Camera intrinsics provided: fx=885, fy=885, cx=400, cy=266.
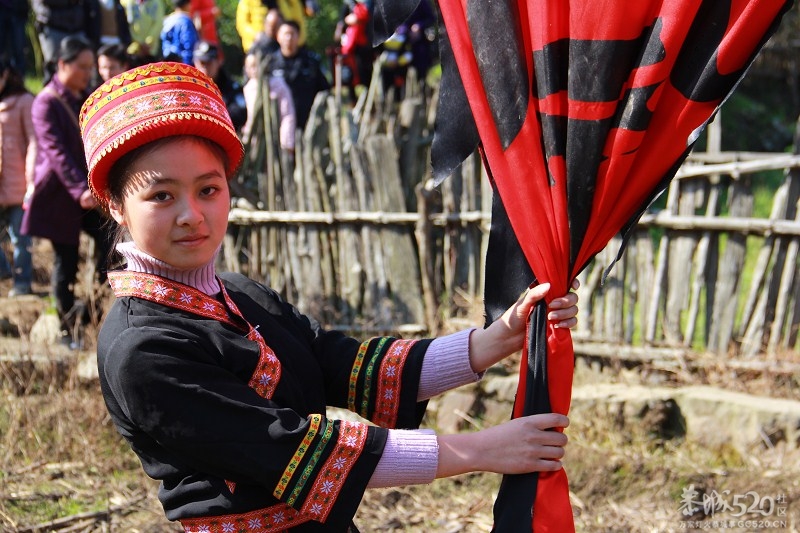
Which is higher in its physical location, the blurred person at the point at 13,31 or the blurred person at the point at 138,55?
the blurred person at the point at 13,31

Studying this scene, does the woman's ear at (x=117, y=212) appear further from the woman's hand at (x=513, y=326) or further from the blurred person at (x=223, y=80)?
the blurred person at (x=223, y=80)

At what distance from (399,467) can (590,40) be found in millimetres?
934

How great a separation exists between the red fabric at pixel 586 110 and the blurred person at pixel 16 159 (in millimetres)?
5003

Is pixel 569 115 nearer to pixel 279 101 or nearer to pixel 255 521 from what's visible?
pixel 255 521

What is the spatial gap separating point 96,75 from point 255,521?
17.5 ft

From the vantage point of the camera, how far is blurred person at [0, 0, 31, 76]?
922cm

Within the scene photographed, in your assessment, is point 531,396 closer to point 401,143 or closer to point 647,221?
point 647,221

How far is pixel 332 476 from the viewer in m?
1.73

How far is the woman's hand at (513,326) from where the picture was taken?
1.84 m

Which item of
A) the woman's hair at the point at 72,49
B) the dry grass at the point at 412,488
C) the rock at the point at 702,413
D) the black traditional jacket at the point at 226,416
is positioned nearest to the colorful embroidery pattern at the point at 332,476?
the black traditional jacket at the point at 226,416

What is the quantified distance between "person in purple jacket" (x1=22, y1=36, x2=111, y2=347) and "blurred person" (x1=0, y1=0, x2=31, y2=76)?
4.61 metres

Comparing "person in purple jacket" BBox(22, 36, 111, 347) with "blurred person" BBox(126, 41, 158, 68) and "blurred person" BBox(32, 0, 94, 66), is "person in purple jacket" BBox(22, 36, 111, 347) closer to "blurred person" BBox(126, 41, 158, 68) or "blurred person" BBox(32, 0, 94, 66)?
"blurred person" BBox(126, 41, 158, 68)

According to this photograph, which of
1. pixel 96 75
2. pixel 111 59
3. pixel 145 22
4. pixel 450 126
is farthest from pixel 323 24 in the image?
pixel 450 126

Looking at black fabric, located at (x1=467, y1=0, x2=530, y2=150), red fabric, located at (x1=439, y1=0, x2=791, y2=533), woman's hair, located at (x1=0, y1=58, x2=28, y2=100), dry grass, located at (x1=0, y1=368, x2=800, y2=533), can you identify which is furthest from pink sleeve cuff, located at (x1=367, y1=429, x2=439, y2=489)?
woman's hair, located at (x1=0, y1=58, x2=28, y2=100)
